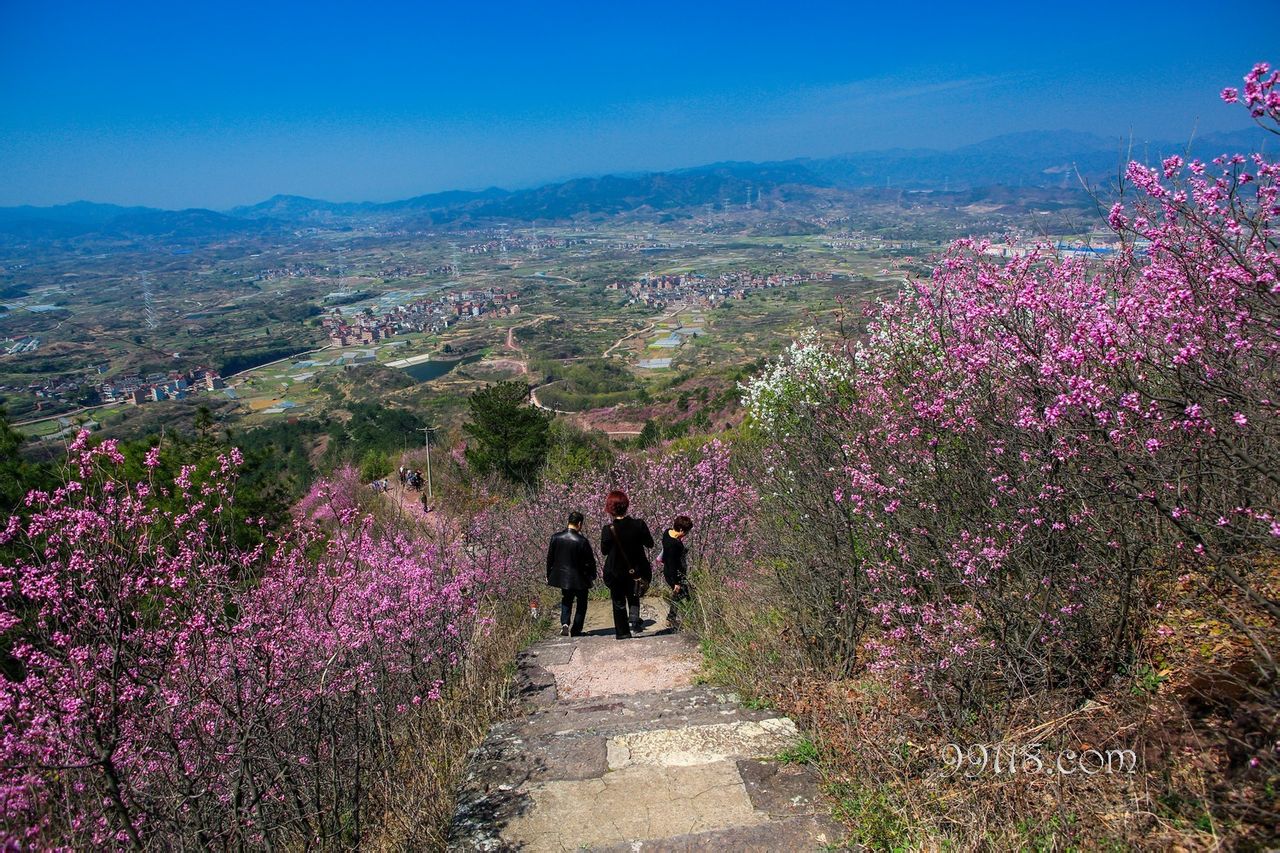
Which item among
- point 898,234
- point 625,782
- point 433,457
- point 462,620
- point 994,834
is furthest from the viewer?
point 898,234

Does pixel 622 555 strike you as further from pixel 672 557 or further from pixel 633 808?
pixel 633 808

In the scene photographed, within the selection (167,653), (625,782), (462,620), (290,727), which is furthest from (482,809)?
(462,620)

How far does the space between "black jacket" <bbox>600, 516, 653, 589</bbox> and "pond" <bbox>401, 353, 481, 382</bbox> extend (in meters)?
54.8

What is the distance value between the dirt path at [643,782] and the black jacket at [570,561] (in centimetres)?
164

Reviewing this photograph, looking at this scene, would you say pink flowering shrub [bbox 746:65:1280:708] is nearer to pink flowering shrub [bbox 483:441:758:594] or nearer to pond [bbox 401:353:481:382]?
pink flowering shrub [bbox 483:441:758:594]

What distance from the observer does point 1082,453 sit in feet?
8.86

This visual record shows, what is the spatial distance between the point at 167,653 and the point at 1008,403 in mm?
4129

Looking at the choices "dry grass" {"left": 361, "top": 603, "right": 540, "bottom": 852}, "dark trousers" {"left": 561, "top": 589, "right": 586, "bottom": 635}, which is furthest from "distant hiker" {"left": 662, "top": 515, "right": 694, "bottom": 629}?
"dry grass" {"left": 361, "top": 603, "right": 540, "bottom": 852}

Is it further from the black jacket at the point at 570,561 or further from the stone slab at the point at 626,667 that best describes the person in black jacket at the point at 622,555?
the stone slab at the point at 626,667

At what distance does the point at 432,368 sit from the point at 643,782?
63.1 metres

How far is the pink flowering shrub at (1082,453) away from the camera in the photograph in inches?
97.2

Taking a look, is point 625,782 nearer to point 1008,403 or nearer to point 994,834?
point 994,834

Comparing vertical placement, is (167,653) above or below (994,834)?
above

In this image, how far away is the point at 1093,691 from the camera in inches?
111
